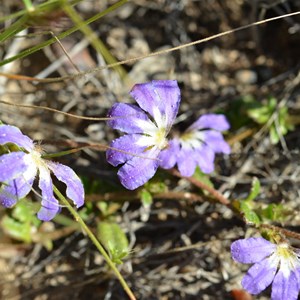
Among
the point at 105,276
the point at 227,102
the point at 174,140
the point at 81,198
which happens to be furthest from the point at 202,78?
the point at 81,198

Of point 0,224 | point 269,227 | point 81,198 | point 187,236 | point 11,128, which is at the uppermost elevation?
point 11,128

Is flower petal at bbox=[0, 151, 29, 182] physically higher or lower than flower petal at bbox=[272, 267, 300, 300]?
higher

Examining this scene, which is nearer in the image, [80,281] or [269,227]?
[269,227]

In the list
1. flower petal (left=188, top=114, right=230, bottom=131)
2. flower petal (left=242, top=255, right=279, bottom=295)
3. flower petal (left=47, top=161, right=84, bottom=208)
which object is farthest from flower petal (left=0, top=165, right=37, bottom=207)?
flower petal (left=188, top=114, right=230, bottom=131)

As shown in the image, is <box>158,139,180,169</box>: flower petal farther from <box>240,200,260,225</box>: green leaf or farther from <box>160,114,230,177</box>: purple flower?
<box>240,200,260,225</box>: green leaf

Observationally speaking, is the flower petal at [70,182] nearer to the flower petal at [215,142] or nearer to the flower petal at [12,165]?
the flower petal at [12,165]

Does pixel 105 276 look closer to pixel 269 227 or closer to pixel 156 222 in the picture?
pixel 156 222
